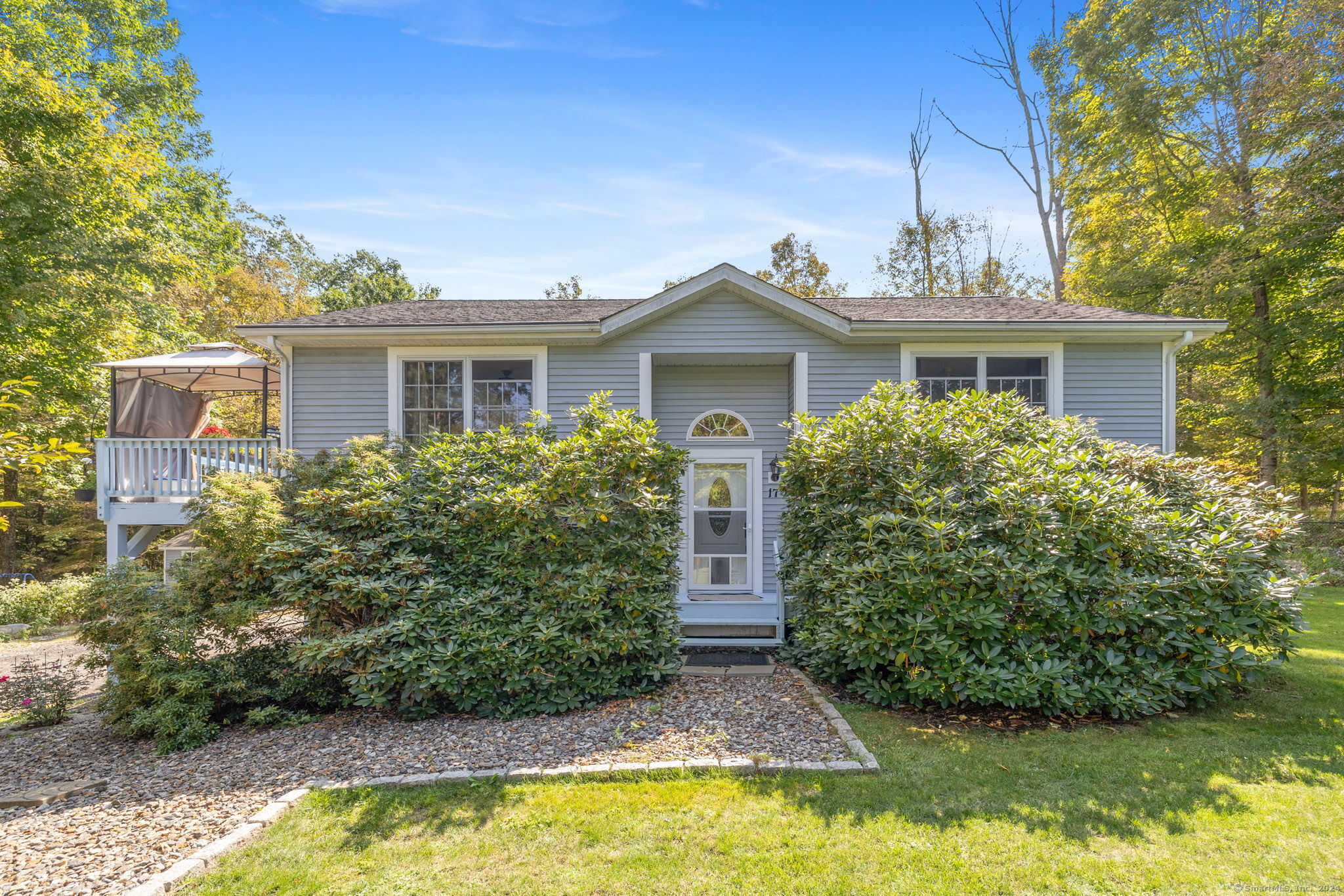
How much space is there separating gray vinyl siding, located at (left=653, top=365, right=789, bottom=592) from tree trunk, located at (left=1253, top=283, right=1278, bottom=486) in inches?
479

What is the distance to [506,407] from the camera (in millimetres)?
7258

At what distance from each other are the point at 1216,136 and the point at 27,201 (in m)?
24.7

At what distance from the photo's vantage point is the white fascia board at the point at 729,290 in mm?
6840

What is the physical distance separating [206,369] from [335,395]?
2644 mm

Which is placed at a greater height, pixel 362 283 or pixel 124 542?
pixel 362 283

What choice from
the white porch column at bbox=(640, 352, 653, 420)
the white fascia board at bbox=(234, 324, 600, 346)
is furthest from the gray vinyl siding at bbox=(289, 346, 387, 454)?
the white porch column at bbox=(640, 352, 653, 420)

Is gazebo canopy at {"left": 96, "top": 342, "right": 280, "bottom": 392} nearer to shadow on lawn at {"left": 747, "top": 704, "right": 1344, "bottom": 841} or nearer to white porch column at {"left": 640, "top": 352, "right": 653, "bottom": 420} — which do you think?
white porch column at {"left": 640, "top": 352, "right": 653, "bottom": 420}

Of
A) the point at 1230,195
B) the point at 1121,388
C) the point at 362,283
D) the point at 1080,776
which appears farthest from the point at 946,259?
the point at 362,283

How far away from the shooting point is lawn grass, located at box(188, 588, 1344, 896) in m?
2.54

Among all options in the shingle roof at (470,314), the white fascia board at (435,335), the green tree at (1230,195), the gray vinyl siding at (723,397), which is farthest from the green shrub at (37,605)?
the green tree at (1230,195)

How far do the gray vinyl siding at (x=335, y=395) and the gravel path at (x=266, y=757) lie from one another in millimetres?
3529

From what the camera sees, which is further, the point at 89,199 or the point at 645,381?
the point at 89,199

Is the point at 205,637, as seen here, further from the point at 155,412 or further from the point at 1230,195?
the point at 1230,195

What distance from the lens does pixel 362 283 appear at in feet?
61.0
